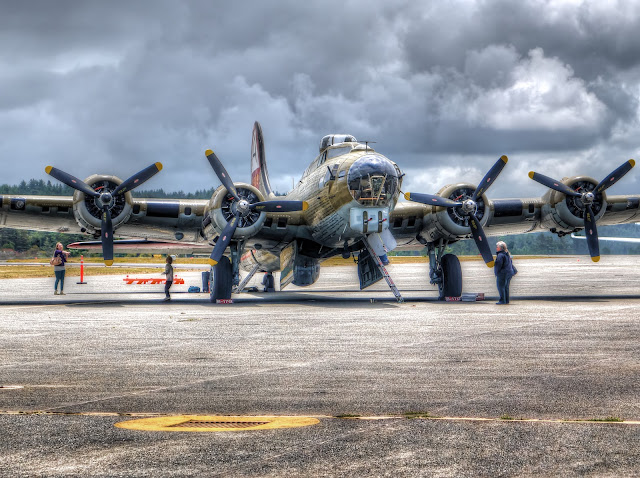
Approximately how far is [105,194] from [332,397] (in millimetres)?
21560

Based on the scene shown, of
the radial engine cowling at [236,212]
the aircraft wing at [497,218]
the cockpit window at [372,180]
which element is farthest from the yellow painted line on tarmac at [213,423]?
the aircraft wing at [497,218]

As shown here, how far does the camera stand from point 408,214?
101 feet

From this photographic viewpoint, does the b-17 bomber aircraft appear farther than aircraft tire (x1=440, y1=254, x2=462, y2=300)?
No

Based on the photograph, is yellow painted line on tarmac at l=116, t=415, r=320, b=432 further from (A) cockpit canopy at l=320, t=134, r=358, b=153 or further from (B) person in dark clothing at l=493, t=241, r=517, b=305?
(A) cockpit canopy at l=320, t=134, r=358, b=153

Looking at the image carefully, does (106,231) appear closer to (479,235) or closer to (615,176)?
(479,235)

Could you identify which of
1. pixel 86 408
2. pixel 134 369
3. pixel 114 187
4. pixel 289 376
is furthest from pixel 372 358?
pixel 114 187

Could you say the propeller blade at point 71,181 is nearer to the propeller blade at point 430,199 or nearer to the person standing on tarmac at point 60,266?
the person standing on tarmac at point 60,266

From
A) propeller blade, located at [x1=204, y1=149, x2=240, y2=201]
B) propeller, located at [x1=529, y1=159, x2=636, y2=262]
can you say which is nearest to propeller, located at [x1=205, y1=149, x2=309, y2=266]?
propeller blade, located at [x1=204, y1=149, x2=240, y2=201]

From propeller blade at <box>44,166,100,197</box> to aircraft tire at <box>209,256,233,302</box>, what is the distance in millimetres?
5444

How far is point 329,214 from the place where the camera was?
27516 mm

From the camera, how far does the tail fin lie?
39.0m

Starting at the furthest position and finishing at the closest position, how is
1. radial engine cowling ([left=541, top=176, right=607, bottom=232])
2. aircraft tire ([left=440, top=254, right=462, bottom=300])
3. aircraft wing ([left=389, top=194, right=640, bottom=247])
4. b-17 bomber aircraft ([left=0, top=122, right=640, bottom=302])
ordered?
radial engine cowling ([left=541, top=176, right=607, bottom=232]) → aircraft wing ([left=389, top=194, right=640, bottom=247]) → aircraft tire ([left=440, top=254, right=462, bottom=300]) → b-17 bomber aircraft ([left=0, top=122, right=640, bottom=302])

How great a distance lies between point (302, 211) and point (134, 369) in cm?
1896

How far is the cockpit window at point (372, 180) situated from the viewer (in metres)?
25.7
